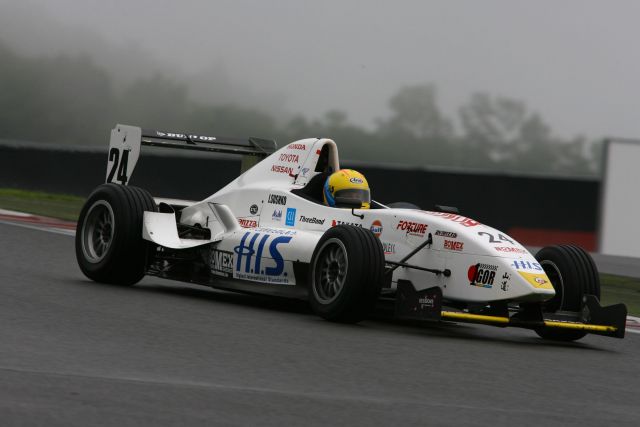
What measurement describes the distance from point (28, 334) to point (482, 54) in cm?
1440

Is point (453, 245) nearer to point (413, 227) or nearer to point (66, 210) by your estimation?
point (413, 227)

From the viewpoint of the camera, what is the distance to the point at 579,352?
8367 mm

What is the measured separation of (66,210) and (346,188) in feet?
32.9

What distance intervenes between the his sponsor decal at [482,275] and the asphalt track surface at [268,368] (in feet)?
1.36

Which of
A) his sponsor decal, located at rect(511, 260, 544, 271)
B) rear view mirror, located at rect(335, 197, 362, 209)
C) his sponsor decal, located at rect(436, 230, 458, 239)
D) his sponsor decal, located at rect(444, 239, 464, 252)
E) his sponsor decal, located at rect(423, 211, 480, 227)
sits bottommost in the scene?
his sponsor decal, located at rect(511, 260, 544, 271)

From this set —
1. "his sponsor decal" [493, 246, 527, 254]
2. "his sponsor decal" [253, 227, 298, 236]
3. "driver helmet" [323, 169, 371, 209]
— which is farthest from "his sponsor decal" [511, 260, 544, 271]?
"his sponsor decal" [253, 227, 298, 236]

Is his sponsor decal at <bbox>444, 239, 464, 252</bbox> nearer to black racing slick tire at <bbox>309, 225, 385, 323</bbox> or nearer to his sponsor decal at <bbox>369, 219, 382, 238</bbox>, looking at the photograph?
black racing slick tire at <bbox>309, 225, 385, 323</bbox>

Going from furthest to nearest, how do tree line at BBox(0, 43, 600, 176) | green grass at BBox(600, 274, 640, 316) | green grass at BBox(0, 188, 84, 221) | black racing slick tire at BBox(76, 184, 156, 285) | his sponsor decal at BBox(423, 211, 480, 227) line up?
tree line at BBox(0, 43, 600, 176) < green grass at BBox(0, 188, 84, 221) < green grass at BBox(600, 274, 640, 316) < black racing slick tire at BBox(76, 184, 156, 285) < his sponsor decal at BBox(423, 211, 480, 227)

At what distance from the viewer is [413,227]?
866 centimetres

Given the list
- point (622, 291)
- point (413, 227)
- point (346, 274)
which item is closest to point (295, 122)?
point (622, 291)

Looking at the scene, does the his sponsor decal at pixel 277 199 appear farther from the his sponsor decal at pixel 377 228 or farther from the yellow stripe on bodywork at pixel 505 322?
the yellow stripe on bodywork at pixel 505 322

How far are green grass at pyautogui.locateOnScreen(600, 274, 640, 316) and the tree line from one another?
395cm

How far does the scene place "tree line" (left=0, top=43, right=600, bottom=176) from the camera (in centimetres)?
1902

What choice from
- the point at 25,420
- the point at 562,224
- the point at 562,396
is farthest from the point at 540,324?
the point at 562,224
